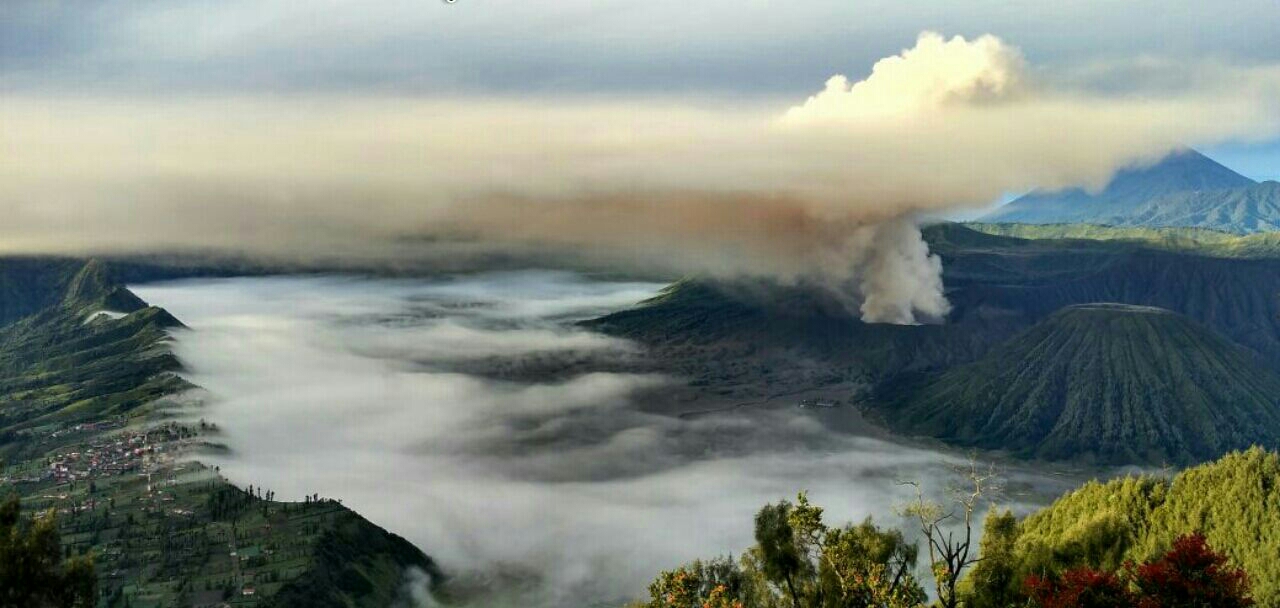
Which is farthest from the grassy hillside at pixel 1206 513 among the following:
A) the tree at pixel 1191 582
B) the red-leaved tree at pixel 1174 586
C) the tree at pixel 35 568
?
the tree at pixel 35 568

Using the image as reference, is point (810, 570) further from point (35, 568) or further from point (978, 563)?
point (35, 568)

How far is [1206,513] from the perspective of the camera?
135 metres

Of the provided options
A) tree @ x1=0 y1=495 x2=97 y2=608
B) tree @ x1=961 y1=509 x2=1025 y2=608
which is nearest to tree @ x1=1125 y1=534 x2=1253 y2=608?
tree @ x1=961 y1=509 x2=1025 y2=608

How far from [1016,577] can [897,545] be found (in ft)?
39.8

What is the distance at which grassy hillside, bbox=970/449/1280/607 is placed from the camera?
11812cm

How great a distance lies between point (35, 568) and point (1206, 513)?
480 feet

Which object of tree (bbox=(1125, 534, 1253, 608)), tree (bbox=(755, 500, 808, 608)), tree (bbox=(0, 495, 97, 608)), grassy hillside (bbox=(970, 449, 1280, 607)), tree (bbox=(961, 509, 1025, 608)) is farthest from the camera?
grassy hillside (bbox=(970, 449, 1280, 607))

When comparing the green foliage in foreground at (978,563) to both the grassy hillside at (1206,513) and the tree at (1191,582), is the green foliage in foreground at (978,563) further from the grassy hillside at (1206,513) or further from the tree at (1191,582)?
the grassy hillside at (1206,513)

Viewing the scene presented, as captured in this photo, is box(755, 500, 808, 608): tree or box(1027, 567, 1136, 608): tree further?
box(755, 500, 808, 608): tree

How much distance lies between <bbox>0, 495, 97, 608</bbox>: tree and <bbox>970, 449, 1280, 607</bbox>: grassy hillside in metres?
87.3

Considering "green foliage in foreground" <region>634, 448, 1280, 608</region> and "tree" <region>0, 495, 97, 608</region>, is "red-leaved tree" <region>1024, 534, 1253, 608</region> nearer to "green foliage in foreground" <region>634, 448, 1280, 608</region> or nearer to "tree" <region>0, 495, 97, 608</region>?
"green foliage in foreground" <region>634, 448, 1280, 608</region>

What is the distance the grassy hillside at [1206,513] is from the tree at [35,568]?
287 ft

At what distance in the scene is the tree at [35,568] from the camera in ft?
173

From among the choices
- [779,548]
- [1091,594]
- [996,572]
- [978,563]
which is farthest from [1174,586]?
[779,548]
